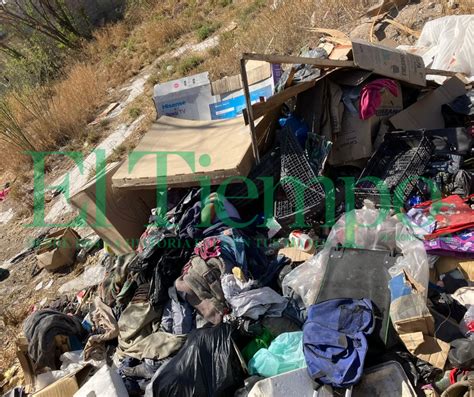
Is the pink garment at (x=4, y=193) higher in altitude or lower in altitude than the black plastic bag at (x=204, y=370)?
lower

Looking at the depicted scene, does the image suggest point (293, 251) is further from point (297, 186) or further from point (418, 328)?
point (418, 328)

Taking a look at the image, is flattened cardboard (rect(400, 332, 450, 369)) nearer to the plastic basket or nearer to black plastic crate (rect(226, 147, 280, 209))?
the plastic basket

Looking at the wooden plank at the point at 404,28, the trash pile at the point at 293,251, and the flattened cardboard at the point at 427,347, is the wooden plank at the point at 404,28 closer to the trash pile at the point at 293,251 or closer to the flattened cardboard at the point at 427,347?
the trash pile at the point at 293,251

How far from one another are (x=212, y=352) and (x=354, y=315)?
0.85m

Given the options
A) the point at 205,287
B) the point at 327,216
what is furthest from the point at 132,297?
the point at 327,216

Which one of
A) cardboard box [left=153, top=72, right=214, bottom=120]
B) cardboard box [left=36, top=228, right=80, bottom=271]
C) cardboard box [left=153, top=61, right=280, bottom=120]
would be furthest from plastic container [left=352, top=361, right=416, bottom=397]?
cardboard box [left=36, top=228, right=80, bottom=271]

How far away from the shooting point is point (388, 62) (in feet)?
12.2

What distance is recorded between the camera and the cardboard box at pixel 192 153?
11.8 feet

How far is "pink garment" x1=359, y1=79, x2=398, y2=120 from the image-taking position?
3.62 metres

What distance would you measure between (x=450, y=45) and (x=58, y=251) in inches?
174

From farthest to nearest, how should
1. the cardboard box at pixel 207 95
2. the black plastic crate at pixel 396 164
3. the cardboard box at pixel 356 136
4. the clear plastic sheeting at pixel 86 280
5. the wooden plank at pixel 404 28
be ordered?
the wooden plank at pixel 404 28, the cardboard box at pixel 207 95, the clear plastic sheeting at pixel 86 280, the cardboard box at pixel 356 136, the black plastic crate at pixel 396 164

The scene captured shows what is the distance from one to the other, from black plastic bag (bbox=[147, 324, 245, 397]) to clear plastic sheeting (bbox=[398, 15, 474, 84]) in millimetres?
3137

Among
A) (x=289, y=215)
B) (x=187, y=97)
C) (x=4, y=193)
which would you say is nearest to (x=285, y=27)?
(x=187, y=97)

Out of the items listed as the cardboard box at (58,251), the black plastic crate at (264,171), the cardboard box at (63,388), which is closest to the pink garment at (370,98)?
the black plastic crate at (264,171)
